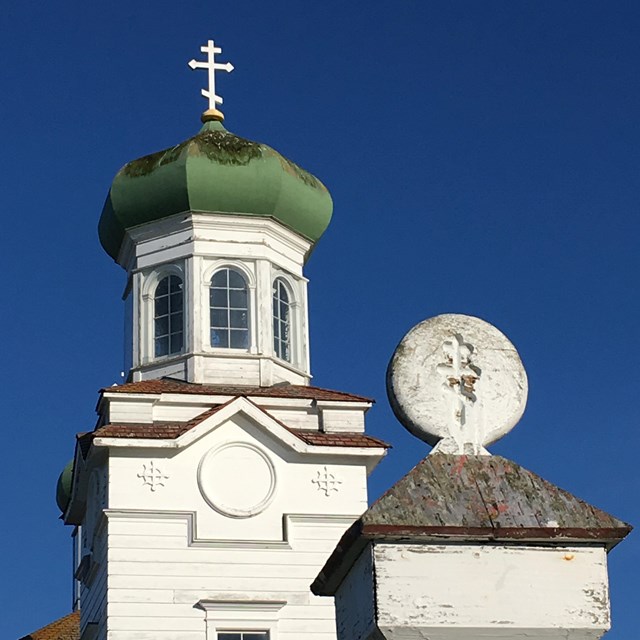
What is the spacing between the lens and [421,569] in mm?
4332

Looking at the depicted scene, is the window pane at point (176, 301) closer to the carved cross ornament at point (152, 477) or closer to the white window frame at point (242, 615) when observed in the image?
the carved cross ornament at point (152, 477)

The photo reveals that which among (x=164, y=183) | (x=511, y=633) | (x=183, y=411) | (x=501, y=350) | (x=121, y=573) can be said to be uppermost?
(x=164, y=183)

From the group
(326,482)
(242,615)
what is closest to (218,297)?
(326,482)

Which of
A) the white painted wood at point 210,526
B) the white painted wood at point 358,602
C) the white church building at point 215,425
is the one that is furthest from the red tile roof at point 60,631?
the white painted wood at point 358,602

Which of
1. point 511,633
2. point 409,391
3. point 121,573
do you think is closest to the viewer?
point 511,633

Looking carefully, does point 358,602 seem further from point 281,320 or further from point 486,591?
point 281,320

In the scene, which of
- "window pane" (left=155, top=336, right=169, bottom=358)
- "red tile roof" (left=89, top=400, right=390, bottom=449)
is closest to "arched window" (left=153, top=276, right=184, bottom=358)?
"window pane" (left=155, top=336, right=169, bottom=358)

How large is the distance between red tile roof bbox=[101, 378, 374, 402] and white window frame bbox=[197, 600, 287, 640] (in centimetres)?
A: 271

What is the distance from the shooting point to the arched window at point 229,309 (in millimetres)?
20422

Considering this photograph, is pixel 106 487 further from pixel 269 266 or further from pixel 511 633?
pixel 511 633

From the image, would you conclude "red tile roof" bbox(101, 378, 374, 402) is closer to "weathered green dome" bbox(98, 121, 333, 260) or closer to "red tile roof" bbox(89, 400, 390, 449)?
"red tile roof" bbox(89, 400, 390, 449)

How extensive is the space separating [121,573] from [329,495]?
2.67 m

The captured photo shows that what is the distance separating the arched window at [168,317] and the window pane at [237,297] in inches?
25.0

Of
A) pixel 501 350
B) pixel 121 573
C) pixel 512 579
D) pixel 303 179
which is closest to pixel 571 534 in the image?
pixel 512 579
